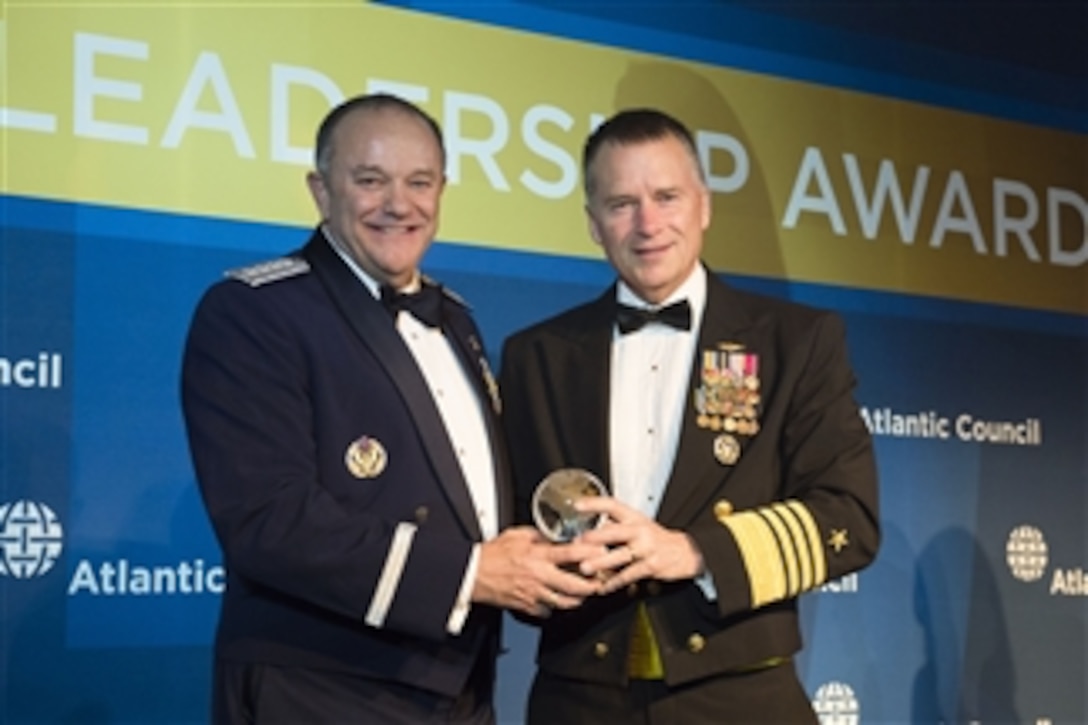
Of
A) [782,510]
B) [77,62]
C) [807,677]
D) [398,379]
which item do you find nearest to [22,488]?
[77,62]

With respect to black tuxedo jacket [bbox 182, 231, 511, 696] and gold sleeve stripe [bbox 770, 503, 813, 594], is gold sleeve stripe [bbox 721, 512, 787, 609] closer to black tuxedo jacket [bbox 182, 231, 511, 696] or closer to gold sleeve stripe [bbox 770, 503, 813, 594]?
gold sleeve stripe [bbox 770, 503, 813, 594]

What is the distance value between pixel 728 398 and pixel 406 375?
0.52 m

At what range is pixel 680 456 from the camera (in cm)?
227

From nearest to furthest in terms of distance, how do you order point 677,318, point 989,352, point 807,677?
point 677,318
point 807,677
point 989,352

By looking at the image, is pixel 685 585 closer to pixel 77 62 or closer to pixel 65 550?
pixel 65 550

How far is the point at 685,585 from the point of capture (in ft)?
7.26

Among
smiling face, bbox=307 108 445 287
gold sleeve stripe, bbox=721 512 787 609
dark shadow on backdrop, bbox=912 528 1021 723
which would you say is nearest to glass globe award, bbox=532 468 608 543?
gold sleeve stripe, bbox=721 512 787 609

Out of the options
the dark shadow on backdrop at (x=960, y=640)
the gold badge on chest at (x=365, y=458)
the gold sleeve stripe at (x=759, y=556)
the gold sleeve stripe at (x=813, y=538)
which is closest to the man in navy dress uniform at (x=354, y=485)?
the gold badge on chest at (x=365, y=458)

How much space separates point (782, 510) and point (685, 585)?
0.62 feet

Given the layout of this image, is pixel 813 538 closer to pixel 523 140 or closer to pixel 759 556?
pixel 759 556

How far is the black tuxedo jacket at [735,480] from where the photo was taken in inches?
85.7

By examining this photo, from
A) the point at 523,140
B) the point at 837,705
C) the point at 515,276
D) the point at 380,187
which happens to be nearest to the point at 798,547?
the point at 380,187

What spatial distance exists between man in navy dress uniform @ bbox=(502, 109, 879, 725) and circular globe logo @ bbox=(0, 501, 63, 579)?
1.01 meters

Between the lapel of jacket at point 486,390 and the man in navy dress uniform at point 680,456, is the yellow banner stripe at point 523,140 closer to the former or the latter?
the lapel of jacket at point 486,390
